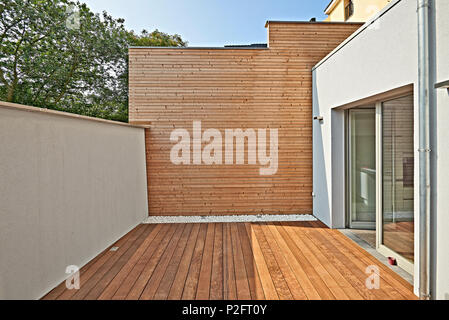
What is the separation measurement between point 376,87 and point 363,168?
1432 millimetres

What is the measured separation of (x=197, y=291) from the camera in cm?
263

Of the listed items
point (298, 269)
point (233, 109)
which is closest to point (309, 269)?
point (298, 269)

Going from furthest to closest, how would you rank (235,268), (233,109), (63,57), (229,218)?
1. (63,57)
2. (233,109)
3. (229,218)
4. (235,268)

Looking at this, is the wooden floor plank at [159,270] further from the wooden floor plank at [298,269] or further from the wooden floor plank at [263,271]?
the wooden floor plank at [298,269]

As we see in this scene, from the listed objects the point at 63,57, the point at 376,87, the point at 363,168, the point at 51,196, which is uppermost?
the point at 63,57

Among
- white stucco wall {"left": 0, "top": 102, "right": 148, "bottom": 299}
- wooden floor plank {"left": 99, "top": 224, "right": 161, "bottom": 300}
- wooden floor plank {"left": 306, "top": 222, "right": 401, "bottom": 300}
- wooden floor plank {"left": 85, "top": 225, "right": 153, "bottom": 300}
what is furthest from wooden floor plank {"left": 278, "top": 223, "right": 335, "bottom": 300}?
white stucco wall {"left": 0, "top": 102, "right": 148, "bottom": 299}

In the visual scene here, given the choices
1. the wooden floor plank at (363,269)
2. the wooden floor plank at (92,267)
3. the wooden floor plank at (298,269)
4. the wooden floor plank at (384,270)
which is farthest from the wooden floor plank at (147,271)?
the wooden floor plank at (384,270)

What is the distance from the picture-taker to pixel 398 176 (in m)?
3.18

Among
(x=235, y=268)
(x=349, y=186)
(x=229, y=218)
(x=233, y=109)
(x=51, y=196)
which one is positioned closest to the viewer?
(x=51, y=196)

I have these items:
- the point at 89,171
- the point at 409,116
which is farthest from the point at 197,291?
the point at 409,116

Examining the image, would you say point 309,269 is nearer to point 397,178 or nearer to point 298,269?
point 298,269

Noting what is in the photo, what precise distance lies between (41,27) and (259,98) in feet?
37.9
